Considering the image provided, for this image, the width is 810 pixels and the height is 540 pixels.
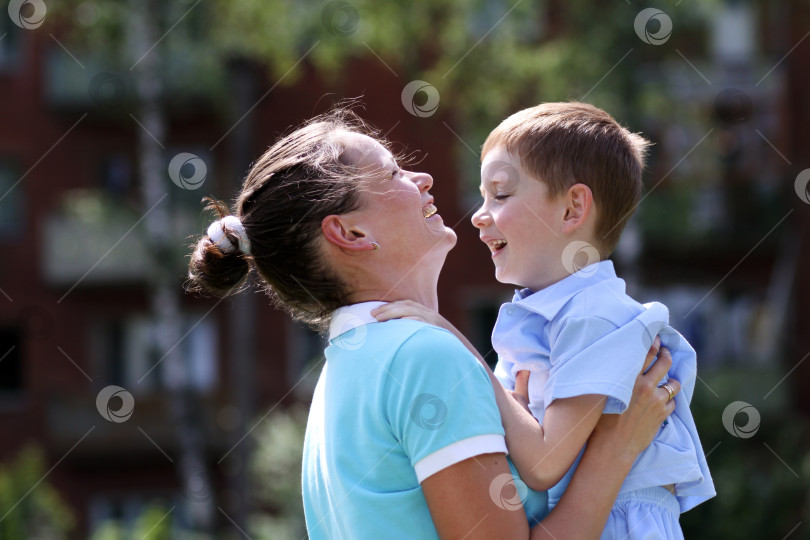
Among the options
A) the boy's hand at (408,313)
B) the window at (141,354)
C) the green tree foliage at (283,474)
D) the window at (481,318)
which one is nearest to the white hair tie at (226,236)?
the boy's hand at (408,313)

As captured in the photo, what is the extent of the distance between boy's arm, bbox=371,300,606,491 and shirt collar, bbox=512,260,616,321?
0.20 m

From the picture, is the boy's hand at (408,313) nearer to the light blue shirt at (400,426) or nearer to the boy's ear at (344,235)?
the light blue shirt at (400,426)

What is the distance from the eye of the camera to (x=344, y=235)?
6.54ft

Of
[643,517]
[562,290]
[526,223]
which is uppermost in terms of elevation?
[526,223]

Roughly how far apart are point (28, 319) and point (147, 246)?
4911 mm

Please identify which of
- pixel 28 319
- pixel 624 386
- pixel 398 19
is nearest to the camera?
pixel 624 386

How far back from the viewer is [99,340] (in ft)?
55.7

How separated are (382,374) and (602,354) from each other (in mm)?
403

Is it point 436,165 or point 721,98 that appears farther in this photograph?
point 436,165

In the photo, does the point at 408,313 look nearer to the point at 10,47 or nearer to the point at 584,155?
the point at 584,155

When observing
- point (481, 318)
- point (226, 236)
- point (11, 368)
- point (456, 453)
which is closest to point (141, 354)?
point (11, 368)

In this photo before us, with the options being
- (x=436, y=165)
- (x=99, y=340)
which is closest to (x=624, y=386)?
(x=436, y=165)

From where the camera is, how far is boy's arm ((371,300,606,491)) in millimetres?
1813

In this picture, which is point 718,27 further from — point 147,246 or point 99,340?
point 99,340
